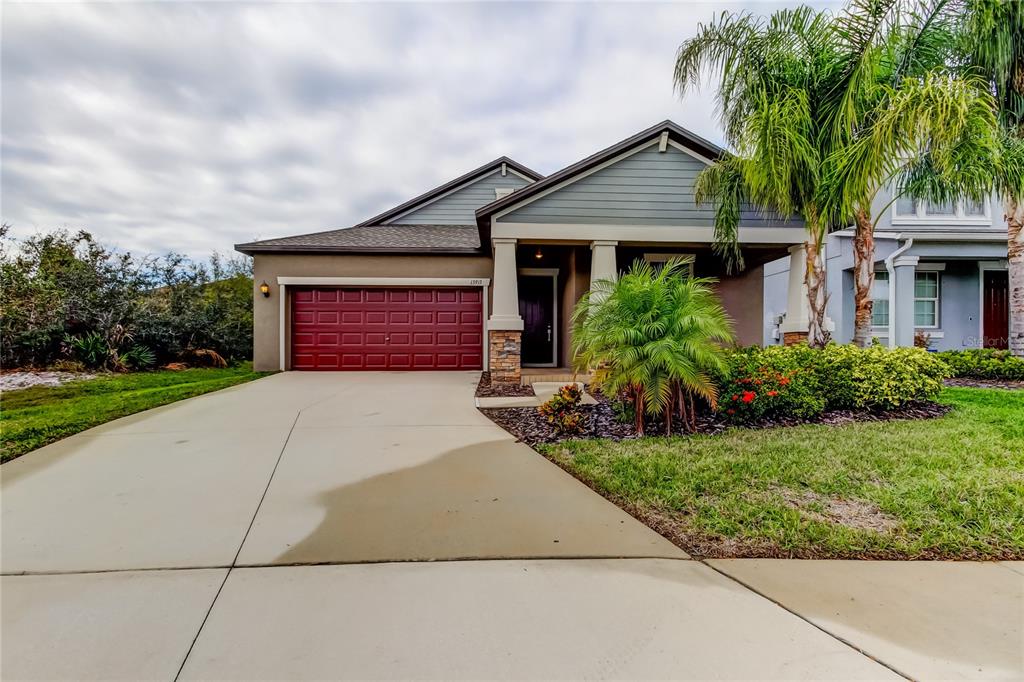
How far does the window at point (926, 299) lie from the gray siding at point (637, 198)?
8.08 meters

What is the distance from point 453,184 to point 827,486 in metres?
14.1

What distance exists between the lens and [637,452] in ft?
14.8

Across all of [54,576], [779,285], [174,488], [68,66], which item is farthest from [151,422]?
[779,285]

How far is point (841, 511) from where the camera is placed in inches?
122

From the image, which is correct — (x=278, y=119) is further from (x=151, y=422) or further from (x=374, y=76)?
(x=151, y=422)

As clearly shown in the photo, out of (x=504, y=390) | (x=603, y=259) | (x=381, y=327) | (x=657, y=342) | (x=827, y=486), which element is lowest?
(x=827, y=486)

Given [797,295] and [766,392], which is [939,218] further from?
[766,392]

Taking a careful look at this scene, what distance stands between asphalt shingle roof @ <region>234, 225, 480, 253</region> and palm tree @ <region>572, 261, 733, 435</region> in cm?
680

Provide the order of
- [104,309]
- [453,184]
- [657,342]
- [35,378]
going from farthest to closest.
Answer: [453,184], [104,309], [35,378], [657,342]

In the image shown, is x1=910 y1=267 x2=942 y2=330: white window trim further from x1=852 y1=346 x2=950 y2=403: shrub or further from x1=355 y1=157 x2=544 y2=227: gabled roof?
x1=355 y1=157 x2=544 y2=227: gabled roof

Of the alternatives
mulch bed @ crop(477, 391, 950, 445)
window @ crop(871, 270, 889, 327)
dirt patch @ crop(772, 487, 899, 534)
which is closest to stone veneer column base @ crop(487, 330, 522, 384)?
mulch bed @ crop(477, 391, 950, 445)

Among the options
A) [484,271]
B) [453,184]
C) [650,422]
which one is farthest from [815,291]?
[453,184]

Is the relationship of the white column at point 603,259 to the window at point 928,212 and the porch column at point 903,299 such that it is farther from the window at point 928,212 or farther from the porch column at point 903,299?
the window at point 928,212

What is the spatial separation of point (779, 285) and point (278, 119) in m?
16.2
